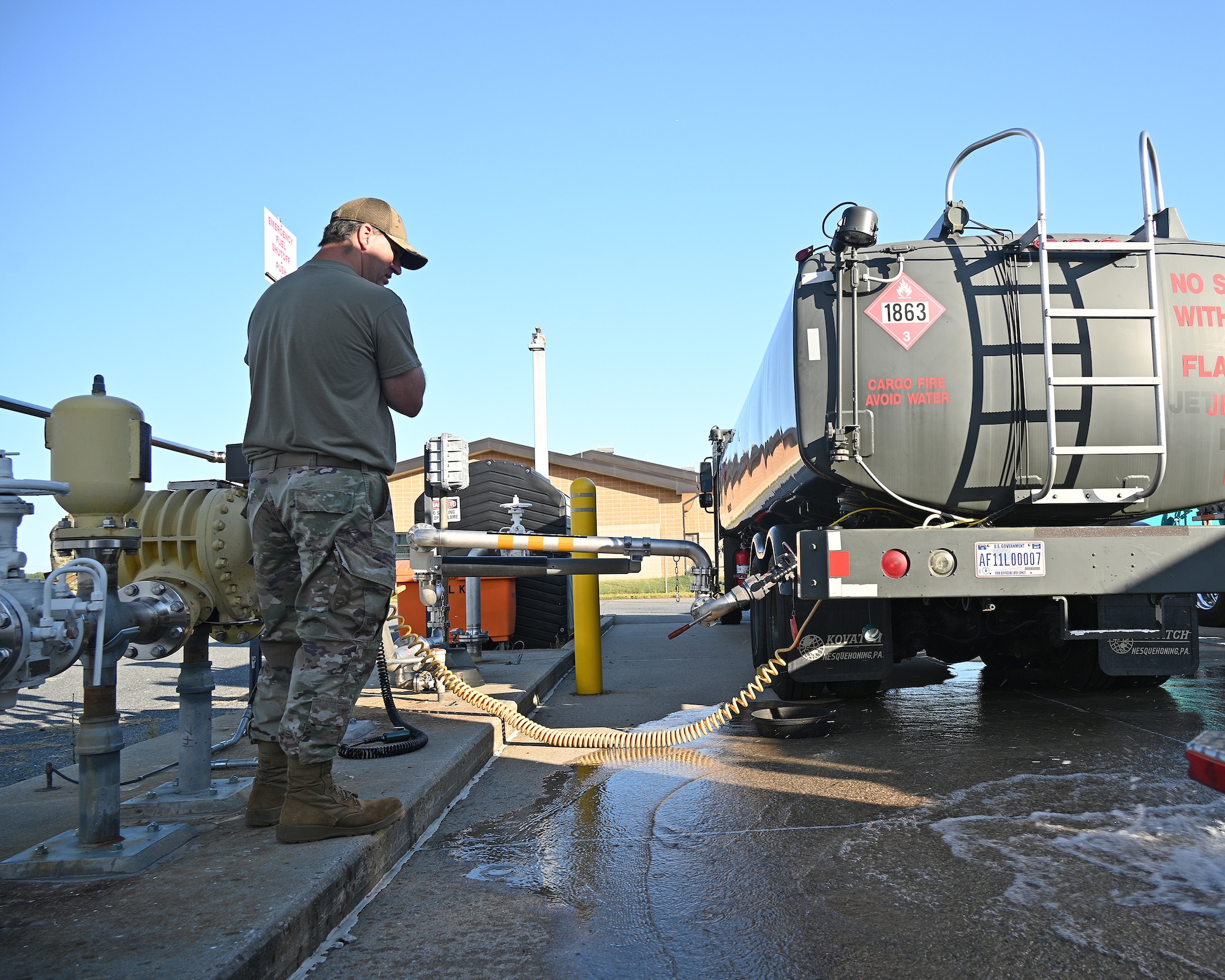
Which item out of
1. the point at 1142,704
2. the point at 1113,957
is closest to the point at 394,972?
the point at 1113,957

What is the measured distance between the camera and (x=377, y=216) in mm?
3764

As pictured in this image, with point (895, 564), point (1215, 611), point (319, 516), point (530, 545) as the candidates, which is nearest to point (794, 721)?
point (895, 564)

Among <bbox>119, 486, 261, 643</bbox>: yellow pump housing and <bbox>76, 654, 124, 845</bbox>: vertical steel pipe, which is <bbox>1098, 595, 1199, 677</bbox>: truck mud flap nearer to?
<bbox>119, 486, 261, 643</bbox>: yellow pump housing

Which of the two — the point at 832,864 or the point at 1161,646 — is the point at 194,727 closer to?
the point at 832,864

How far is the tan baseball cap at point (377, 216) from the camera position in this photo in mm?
3750

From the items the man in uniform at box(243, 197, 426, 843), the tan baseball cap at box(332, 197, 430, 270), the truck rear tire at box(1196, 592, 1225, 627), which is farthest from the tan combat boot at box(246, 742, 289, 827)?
the truck rear tire at box(1196, 592, 1225, 627)

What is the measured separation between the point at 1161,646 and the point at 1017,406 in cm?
182

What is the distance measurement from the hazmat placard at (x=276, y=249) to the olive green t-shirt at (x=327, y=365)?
6.98ft

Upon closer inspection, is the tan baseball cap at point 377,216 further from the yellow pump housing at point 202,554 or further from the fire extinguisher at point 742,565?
the fire extinguisher at point 742,565

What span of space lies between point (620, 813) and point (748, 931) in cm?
142

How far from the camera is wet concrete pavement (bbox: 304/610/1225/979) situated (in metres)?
2.57

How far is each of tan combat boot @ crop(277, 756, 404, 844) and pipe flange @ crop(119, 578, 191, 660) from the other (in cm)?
64

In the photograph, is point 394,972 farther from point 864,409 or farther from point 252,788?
point 864,409

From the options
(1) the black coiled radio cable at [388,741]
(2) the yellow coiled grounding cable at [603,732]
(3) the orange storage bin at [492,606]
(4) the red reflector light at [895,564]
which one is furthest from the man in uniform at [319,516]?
(3) the orange storage bin at [492,606]
